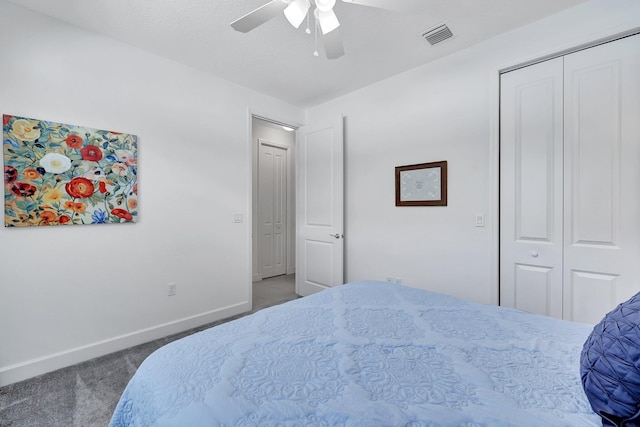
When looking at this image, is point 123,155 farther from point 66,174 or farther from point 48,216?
point 48,216

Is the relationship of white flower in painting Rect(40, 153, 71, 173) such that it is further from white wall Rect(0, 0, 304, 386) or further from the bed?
the bed

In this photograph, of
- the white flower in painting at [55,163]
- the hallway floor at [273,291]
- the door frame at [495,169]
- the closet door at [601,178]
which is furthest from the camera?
the hallway floor at [273,291]

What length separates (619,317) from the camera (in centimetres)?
82

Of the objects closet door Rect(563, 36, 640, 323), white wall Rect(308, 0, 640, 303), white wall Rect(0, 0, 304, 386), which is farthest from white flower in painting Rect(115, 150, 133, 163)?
closet door Rect(563, 36, 640, 323)

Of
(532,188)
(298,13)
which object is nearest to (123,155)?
(298,13)

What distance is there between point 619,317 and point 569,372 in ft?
0.82

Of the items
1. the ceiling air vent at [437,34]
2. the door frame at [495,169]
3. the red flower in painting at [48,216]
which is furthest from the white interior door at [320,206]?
the red flower in painting at [48,216]

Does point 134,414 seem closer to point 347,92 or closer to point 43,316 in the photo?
point 43,316

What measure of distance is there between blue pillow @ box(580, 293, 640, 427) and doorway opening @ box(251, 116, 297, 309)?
12.6 feet

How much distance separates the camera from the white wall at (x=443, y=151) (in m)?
2.12

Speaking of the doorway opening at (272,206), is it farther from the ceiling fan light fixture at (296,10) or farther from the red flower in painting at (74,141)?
the ceiling fan light fixture at (296,10)

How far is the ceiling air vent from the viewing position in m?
2.20

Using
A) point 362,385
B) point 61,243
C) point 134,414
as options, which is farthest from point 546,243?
point 61,243

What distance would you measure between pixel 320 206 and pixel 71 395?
2751 millimetres
